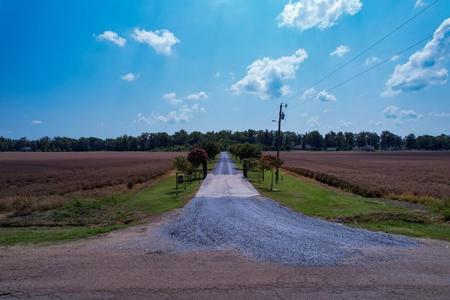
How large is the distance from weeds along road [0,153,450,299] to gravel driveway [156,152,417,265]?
0.03 meters

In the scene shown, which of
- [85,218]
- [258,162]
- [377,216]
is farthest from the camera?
[258,162]

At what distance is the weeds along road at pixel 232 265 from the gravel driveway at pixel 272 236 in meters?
0.03

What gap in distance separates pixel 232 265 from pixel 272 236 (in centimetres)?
370

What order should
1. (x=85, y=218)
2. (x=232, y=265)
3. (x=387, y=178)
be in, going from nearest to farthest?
(x=232, y=265), (x=85, y=218), (x=387, y=178)

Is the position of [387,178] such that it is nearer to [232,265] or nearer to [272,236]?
[272,236]

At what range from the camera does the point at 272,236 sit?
40.7ft

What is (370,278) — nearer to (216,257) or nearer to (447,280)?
(447,280)

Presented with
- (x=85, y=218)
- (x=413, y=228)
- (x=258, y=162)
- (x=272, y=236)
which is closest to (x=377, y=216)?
(x=413, y=228)

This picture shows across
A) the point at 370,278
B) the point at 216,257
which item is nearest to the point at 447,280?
the point at 370,278

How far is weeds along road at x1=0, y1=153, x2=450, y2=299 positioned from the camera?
727 cm

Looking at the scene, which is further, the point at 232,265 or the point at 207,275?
the point at 232,265

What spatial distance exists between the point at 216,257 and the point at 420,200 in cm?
1822

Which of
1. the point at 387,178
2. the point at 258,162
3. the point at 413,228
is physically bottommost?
the point at 387,178

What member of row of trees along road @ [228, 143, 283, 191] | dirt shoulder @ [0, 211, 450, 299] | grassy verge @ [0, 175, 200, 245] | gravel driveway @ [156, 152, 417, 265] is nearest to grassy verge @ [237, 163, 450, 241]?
gravel driveway @ [156, 152, 417, 265]
